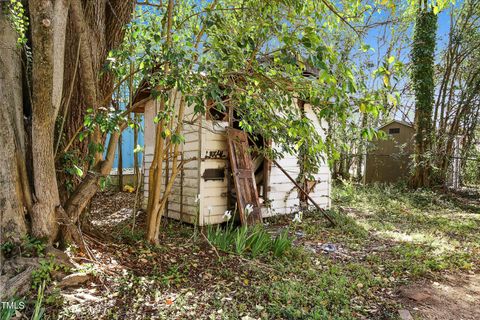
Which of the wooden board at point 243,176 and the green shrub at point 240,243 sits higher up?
the wooden board at point 243,176

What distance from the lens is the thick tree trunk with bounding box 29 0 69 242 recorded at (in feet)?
7.14

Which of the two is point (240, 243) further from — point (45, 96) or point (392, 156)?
point (392, 156)

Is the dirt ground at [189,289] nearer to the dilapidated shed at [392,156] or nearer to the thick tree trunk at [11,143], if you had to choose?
the thick tree trunk at [11,143]

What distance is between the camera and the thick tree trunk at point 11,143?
232cm

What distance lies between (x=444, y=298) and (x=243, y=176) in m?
3.27

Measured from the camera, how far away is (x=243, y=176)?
17.8 ft

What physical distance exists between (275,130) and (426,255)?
2740mm

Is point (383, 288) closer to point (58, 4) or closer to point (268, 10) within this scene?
point (268, 10)

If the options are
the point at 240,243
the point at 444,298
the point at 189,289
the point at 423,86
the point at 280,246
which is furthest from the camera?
the point at 423,86

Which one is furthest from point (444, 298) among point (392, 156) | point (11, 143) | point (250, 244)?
point (392, 156)

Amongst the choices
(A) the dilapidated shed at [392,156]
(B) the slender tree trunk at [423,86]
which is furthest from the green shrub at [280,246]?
(A) the dilapidated shed at [392,156]

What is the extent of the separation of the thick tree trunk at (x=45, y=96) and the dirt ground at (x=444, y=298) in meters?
3.21

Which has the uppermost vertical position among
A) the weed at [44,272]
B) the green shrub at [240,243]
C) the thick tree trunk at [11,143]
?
the thick tree trunk at [11,143]

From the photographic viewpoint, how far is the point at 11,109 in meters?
2.41
